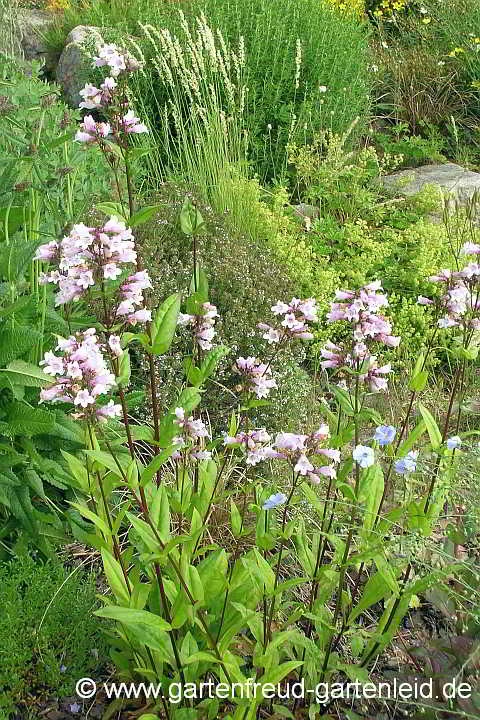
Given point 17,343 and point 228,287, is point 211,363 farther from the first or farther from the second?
point 228,287

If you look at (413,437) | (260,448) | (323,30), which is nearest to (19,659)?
(260,448)

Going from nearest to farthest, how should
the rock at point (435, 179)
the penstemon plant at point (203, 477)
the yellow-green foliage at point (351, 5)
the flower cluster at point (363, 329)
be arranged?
the penstemon plant at point (203, 477), the flower cluster at point (363, 329), the rock at point (435, 179), the yellow-green foliage at point (351, 5)

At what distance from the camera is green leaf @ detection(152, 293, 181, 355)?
1.76 meters

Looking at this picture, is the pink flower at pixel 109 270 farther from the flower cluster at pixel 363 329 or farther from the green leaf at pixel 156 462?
the flower cluster at pixel 363 329

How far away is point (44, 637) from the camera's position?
2.16 m

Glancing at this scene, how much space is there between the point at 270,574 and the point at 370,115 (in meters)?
6.45

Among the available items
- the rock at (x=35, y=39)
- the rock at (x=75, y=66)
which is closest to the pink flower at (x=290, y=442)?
the rock at (x=75, y=66)

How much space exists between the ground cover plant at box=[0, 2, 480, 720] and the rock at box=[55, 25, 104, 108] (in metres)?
2.84

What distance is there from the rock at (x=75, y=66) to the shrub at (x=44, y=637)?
17.8 ft

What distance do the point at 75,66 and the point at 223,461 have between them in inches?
222

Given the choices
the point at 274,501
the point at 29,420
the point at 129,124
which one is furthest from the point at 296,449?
the point at 29,420

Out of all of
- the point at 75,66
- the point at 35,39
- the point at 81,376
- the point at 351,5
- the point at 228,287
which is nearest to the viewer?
the point at 81,376

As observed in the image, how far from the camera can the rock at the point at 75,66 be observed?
22.7 feet

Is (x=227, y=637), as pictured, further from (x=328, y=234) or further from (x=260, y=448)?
(x=328, y=234)
